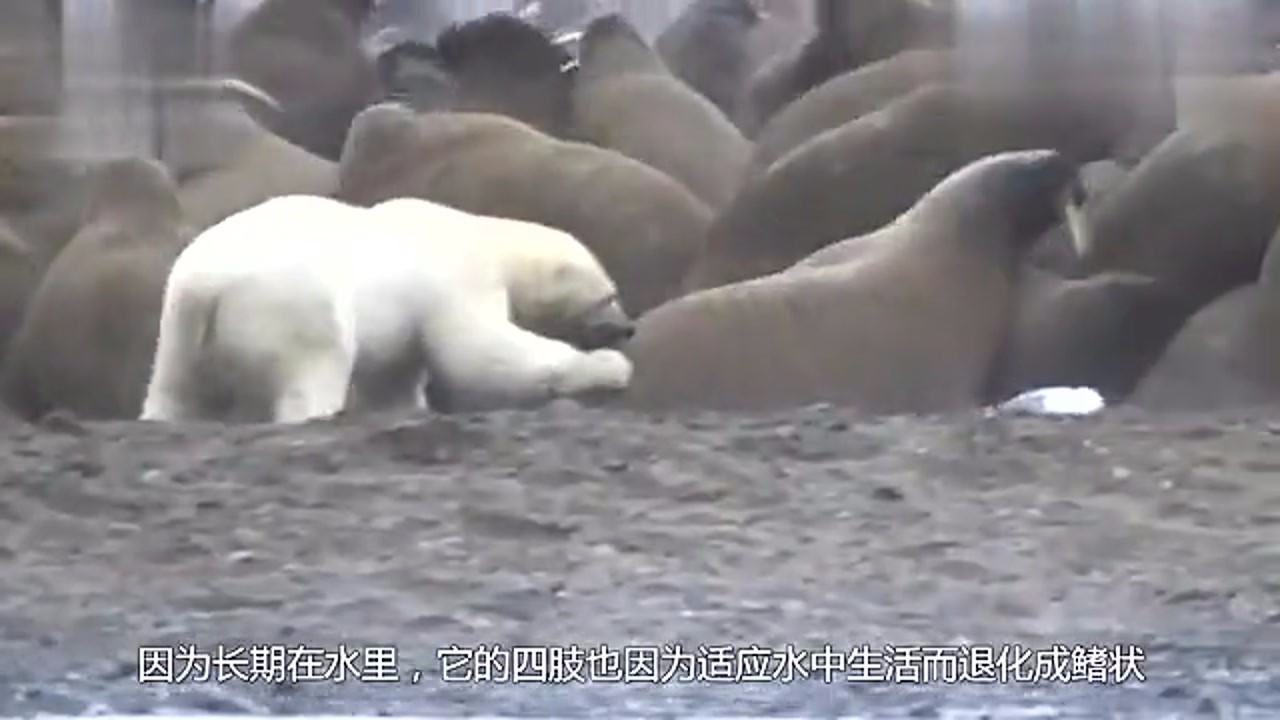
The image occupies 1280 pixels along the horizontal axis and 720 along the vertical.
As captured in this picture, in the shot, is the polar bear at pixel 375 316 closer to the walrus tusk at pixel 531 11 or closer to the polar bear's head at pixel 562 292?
the polar bear's head at pixel 562 292

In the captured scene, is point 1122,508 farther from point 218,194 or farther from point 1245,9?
point 218,194

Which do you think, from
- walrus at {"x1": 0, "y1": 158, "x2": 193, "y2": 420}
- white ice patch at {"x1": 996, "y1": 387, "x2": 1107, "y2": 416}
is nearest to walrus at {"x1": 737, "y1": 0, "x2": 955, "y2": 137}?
white ice patch at {"x1": 996, "y1": 387, "x2": 1107, "y2": 416}

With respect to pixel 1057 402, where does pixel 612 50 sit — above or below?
above

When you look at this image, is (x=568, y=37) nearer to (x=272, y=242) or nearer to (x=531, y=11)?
(x=531, y=11)

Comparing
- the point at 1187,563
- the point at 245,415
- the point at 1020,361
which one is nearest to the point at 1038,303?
the point at 1020,361

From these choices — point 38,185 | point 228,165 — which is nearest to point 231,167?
point 228,165

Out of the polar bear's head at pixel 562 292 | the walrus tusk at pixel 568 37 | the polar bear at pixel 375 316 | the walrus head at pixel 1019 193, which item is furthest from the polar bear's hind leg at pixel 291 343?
the walrus head at pixel 1019 193
